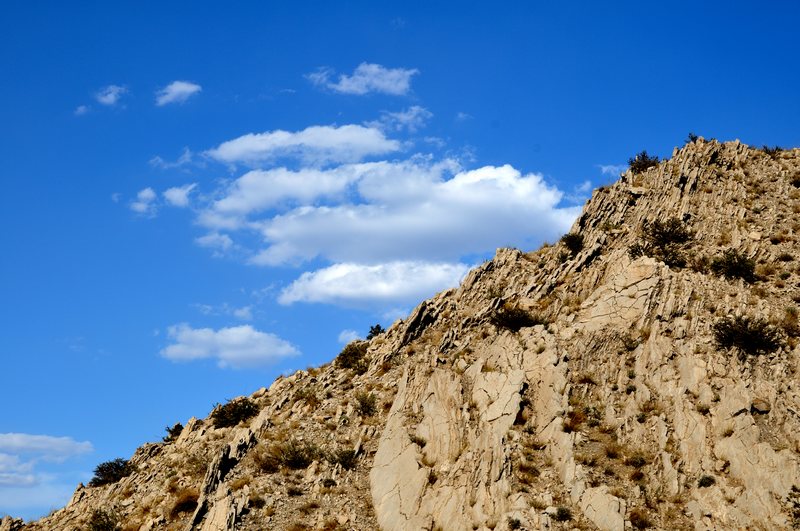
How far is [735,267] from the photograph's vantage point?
34.8m

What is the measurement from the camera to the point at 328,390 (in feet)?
124

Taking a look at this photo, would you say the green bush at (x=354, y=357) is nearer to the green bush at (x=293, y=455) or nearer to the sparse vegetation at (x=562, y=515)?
the green bush at (x=293, y=455)

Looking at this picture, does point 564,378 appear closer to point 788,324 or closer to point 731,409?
point 731,409

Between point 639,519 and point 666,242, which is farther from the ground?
point 666,242

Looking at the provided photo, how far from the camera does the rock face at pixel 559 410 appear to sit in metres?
25.9

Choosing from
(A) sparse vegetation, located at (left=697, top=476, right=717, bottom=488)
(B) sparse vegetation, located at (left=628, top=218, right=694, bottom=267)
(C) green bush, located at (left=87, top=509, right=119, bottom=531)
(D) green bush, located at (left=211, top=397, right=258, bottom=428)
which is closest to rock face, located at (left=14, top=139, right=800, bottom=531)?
(A) sparse vegetation, located at (left=697, top=476, right=717, bottom=488)

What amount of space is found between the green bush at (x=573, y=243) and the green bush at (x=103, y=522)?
2915cm

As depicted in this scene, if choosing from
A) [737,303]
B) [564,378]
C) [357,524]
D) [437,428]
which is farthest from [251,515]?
[737,303]

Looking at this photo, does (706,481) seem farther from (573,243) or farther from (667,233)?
(573,243)

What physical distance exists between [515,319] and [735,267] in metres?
11.8

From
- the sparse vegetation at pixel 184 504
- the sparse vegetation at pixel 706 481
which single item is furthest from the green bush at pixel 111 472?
the sparse vegetation at pixel 706 481

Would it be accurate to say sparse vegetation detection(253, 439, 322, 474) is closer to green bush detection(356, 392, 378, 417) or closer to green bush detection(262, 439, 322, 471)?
green bush detection(262, 439, 322, 471)

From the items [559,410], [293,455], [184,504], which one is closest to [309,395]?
[293,455]

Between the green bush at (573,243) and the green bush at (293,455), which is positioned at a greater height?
the green bush at (573,243)
